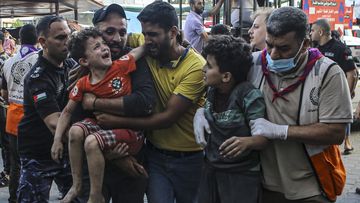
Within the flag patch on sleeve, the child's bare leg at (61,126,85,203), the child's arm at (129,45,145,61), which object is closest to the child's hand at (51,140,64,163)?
the child's bare leg at (61,126,85,203)

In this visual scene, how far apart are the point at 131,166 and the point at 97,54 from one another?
71cm

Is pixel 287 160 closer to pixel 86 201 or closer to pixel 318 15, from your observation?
pixel 86 201

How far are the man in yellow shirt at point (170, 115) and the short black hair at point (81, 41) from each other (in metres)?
0.31

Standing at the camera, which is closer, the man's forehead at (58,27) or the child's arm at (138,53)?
the child's arm at (138,53)

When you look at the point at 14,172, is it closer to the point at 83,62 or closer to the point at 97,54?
the point at 83,62

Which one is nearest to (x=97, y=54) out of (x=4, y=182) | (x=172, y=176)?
(x=172, y=176)

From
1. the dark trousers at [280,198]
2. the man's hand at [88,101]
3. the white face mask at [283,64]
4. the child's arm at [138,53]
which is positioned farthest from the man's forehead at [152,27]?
the dark trousers at [280,198]

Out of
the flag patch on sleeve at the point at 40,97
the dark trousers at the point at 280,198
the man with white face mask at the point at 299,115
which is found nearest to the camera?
the man with white face mask at the point at 299,115

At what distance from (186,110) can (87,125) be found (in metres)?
0.63

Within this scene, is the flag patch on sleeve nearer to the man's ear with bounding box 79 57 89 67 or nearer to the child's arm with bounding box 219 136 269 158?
the man's ear with bounding box 79 57 89 67

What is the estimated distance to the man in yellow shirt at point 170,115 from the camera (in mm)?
2961

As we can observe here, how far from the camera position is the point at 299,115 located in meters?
2.54

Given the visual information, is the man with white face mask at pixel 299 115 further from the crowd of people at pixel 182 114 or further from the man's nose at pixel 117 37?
the man's nose at pixel 117 37

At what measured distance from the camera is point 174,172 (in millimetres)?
3209
